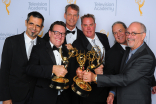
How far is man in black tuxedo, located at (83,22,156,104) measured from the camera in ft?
6.15

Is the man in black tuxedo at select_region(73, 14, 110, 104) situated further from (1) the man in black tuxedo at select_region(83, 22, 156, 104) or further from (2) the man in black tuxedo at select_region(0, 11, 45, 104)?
(2) the man in black tuxedo at select_region(0, 11, 45, 104)

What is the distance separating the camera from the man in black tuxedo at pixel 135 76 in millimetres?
1874

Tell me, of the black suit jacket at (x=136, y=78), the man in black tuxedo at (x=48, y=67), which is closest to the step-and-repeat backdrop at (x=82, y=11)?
the man in black tuxedo at (x=48, y=67)

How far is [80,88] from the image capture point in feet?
5.85

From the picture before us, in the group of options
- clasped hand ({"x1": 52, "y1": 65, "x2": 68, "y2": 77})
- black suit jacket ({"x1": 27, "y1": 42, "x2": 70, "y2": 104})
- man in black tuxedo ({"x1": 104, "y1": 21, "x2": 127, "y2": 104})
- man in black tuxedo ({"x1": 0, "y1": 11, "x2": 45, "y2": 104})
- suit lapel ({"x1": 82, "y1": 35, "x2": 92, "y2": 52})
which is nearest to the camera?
clasped hand ({"x1": 52, "y1": 65, "x2": 68, "y2": 77})

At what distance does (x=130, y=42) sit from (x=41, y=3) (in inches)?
90.8

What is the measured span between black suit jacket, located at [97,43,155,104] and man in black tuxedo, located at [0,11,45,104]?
1145 mm

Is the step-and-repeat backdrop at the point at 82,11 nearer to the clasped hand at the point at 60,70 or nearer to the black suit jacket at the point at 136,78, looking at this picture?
the black suit jacket at the point at 136,78

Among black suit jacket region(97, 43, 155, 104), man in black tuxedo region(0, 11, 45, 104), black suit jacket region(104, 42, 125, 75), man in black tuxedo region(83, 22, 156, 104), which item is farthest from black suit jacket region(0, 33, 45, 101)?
black suit jacket region(104, 42, 125, 75)

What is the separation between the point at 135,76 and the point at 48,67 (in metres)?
1.09

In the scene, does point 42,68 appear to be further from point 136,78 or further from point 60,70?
point 136,78

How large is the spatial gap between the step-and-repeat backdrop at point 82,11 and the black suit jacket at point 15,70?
1.23 meters

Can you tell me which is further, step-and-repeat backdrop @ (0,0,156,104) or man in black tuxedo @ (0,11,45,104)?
step-and-repeat backdrop @ (0,0,156,104)

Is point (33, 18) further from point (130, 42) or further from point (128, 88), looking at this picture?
point (128, 88)
